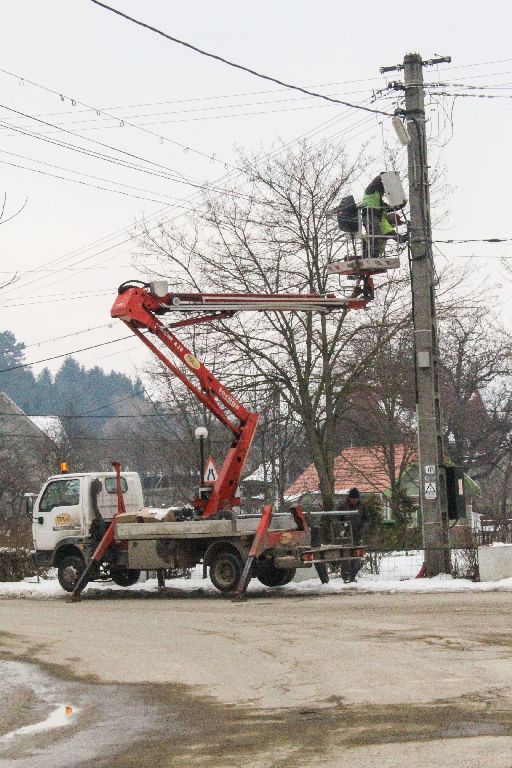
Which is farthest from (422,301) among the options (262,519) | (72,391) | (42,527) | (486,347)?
(72,391)

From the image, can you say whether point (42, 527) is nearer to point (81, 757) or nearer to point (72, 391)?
point (81, 757)

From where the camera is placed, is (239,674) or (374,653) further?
(374,653)

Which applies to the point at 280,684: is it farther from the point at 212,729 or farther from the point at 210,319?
the point at 210,319

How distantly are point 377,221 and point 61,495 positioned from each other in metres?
8.49

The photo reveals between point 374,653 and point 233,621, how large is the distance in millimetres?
4706

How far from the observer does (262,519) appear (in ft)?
67.3

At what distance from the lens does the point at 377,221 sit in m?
22.1

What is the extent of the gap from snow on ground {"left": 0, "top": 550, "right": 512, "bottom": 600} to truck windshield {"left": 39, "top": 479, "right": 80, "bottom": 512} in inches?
67.4

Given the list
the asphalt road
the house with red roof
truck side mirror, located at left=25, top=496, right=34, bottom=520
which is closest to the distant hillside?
the house with red roof

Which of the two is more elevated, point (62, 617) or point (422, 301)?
point (422, 301)

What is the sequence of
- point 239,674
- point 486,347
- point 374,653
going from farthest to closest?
point 486,347 < point 374,653 < point 239,674

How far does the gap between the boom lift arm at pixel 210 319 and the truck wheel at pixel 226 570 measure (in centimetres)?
117

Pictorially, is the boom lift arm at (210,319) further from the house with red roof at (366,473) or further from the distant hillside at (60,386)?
the distant hillside at (60,386)

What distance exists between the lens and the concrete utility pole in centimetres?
2195
